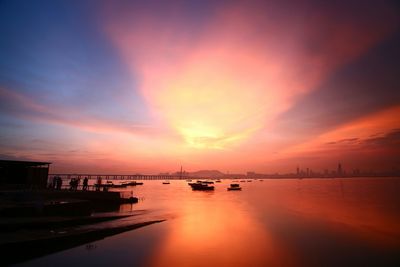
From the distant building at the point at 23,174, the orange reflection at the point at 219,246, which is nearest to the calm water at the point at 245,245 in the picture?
the orange reflection at the point at 219,246

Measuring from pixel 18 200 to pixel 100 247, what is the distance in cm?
1361

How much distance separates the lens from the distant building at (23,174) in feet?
120

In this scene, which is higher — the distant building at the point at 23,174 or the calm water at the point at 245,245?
the distant building at the point at 23,174

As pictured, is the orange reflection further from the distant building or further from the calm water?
the distant building

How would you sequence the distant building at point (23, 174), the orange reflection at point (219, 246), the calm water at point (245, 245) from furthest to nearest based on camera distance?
the distant building at point (23, 174)
the orange reflection at point (219, 246)
the calm water at point (245, 245)

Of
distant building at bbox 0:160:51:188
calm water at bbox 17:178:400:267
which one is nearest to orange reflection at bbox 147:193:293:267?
calm water at bbox 17:178:400:267

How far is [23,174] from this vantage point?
129 ft

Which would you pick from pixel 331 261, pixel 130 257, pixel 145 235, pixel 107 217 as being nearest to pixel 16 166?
pixel 107 217

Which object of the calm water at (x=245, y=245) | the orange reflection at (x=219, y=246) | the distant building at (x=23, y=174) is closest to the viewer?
the calm water at (x=245, y=245)

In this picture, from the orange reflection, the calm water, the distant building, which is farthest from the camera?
the distant building

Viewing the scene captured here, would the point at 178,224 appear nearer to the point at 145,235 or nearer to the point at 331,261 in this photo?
the point at 145,235

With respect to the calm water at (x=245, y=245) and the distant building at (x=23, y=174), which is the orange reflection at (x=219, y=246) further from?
the distant building at (x=23, y=174)

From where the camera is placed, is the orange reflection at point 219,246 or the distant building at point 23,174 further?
the distant building at point 23,174

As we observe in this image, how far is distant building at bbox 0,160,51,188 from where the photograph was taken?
120 feet
